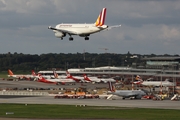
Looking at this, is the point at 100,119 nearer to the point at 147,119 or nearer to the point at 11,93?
the point at 147,119

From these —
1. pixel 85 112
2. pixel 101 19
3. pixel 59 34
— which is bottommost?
pixel 85 112

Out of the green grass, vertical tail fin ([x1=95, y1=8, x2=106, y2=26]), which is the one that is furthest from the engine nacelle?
the green grass

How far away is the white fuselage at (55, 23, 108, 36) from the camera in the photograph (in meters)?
124

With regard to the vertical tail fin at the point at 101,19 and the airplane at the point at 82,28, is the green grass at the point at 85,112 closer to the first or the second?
the airplane at the point at 82,28

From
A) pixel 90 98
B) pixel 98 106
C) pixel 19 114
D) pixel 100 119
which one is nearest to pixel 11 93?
pixel 90 98

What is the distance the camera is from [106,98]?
167 m

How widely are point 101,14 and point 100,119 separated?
32462mm

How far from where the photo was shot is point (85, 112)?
117938mm

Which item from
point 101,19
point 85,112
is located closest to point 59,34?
point 101,19

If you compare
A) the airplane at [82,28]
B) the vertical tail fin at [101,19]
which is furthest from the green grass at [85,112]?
the vertical tail fin at [101,19]

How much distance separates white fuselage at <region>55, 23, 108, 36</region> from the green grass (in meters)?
17.6

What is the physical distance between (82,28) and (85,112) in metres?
20.1

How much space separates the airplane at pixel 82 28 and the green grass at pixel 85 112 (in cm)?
1681

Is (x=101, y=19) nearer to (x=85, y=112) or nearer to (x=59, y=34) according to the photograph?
(x=59, y=34)
